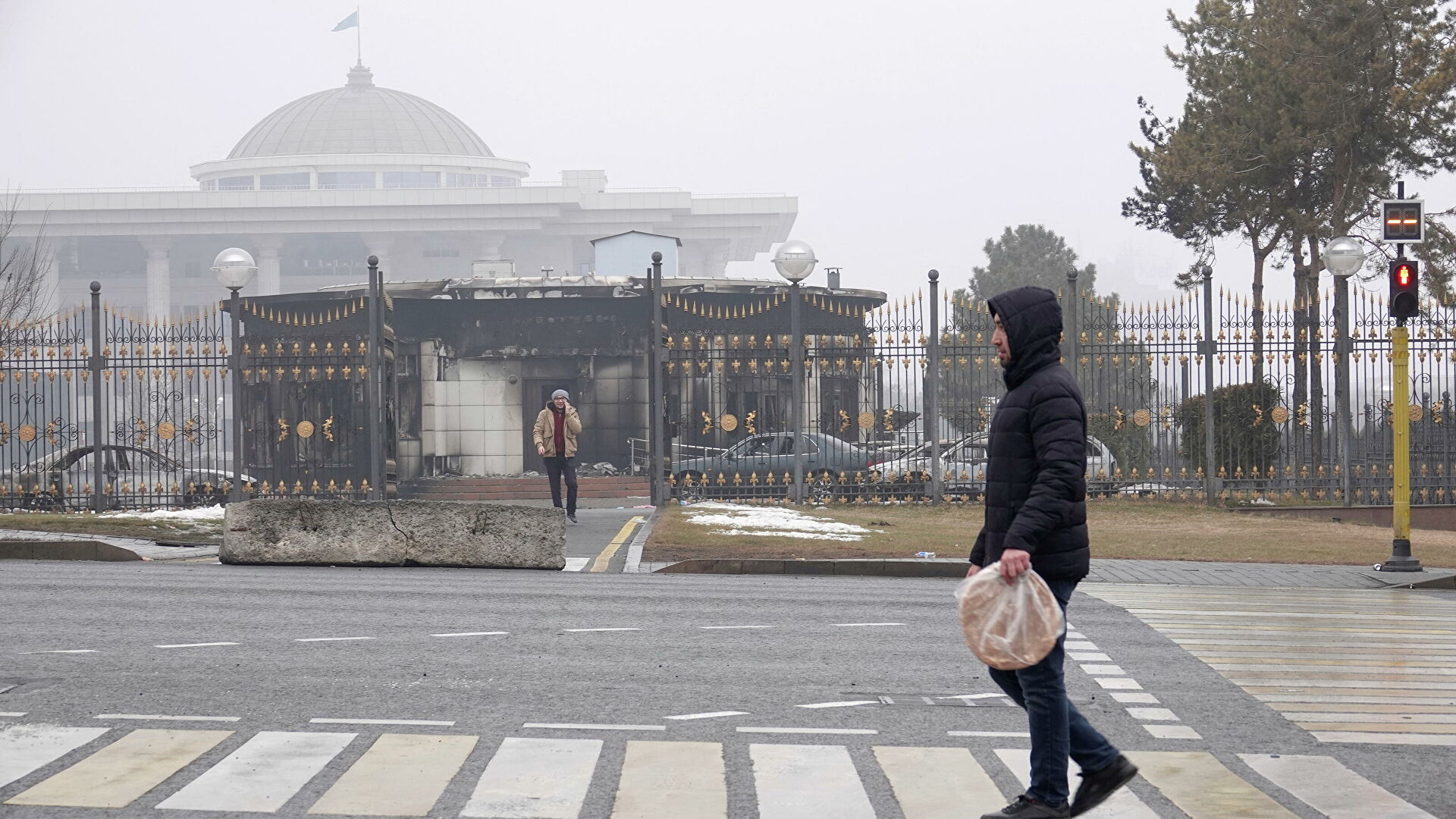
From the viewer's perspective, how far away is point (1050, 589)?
5.95 meters

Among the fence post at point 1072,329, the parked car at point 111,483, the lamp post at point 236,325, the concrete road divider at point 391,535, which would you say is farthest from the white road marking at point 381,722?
the fence post at point 1072,329

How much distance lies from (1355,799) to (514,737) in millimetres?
3421

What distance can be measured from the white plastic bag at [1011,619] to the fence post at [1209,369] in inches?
706

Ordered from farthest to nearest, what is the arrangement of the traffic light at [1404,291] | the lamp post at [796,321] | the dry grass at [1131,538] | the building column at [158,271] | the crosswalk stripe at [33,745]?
1. the building column at [158,271]
2. the lamp post at [796,321]
3. the dry grass at [1131,538]
4. the traffic light at [1404,291]
5. the crosswalk stripe at [33,745]

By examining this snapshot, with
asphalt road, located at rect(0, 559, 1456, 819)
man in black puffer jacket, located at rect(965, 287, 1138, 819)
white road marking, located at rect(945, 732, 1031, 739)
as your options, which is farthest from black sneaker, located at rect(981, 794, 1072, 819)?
white road marking, located at rect(945, 732, 1031, 739)

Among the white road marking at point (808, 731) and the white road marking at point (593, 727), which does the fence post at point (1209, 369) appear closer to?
the white road marking at point (808, 731)

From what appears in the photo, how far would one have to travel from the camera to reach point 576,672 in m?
9.09

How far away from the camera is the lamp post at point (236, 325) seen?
21.8 metres

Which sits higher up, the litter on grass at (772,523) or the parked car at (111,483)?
the parked car at (111,483)

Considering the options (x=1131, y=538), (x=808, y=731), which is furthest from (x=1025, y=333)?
(x=1131, y=538)

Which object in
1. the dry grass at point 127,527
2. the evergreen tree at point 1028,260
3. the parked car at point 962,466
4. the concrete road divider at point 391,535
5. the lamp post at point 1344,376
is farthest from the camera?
the evergreen tree at point 1028,260

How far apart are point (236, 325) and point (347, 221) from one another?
3051 inches

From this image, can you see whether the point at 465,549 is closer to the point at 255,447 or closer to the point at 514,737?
the point at 514,737

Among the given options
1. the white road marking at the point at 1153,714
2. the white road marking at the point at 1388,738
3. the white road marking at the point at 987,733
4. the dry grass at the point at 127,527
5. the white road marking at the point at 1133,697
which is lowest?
the white road marking at the point at 1388,738
